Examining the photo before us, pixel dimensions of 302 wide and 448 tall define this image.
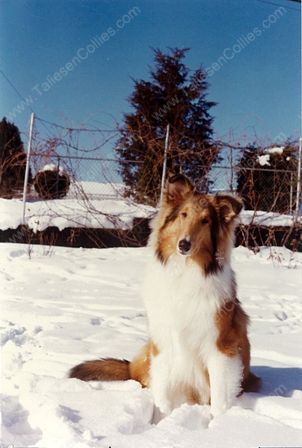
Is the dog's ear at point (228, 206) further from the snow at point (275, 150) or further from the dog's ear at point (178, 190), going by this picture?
the snow at point (275, 150)

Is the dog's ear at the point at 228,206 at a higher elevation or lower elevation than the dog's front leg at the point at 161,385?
higher

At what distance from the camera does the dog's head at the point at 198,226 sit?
3.43m

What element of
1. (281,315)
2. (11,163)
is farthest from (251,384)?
(11,163)

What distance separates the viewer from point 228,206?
3.49 meters

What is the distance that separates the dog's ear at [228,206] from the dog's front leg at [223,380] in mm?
911

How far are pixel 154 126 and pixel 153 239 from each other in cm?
672

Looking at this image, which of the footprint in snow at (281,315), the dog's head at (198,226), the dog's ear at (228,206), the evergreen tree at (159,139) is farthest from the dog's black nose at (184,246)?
the evergreen tree at (159,139)

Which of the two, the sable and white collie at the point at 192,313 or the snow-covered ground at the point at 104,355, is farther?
the sable and white collie at the point at 192,313

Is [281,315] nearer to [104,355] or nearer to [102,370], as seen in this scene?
[104,355]

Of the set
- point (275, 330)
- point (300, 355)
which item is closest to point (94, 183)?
point (275, 330)

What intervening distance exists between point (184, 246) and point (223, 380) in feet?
2.89

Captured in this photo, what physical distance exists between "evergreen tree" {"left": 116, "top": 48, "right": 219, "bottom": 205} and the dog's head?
18.9ft

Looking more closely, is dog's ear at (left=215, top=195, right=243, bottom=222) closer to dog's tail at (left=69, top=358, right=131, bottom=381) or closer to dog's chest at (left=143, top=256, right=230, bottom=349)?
dog's chest at (left=143, top=256, right=230, bottom=349)

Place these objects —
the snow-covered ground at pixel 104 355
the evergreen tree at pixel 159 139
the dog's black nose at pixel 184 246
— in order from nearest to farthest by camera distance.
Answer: the snow-covered ground at pixel 104 355, the dog's black nose at pixel 184 246, the evergreen tree at pixel 159 139
